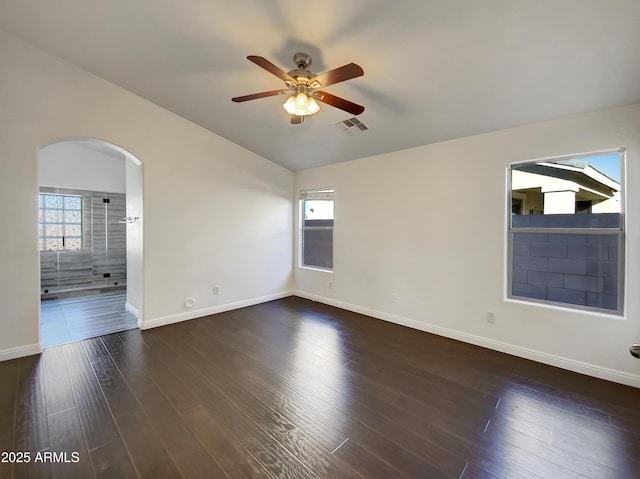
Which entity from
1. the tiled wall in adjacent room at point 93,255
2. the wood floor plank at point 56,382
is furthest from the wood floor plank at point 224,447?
the tiled wall in adjacent room at point 93,255

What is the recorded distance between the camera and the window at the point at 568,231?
260 cm

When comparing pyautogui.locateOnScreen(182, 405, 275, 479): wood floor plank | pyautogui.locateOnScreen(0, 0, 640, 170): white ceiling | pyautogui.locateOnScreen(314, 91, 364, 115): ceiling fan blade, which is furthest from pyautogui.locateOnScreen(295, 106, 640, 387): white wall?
pyautogui.locateOnScreen(182, 405, 275, 479): wood floor plank

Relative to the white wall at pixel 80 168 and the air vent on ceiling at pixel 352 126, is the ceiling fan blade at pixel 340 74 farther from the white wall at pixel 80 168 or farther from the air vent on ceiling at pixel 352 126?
the white wall at pixel 80 168

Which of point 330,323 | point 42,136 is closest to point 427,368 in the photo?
point 330,323

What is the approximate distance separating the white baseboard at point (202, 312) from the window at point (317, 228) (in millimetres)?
944

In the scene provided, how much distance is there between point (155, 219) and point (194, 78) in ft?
6.07

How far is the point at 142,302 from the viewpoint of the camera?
3.68m

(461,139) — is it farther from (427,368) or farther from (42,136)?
(42,136)

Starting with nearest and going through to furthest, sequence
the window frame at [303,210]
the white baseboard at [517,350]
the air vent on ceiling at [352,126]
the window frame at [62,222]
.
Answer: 1. the white baseboard at [517,350]
2. the air vent on ceiling at [352,126]
3. the window frame at [303,210]
4. the window frame at [62,222]

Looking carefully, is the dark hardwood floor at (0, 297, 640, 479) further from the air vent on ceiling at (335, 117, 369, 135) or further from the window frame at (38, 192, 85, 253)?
the window frame at (38, 192, 85, 253)

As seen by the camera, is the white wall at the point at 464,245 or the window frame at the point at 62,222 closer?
the white wall at the point at 464,245

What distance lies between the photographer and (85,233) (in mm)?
5805

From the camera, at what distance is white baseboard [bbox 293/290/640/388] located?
249 cm

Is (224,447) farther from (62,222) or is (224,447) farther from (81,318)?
(62,222)
